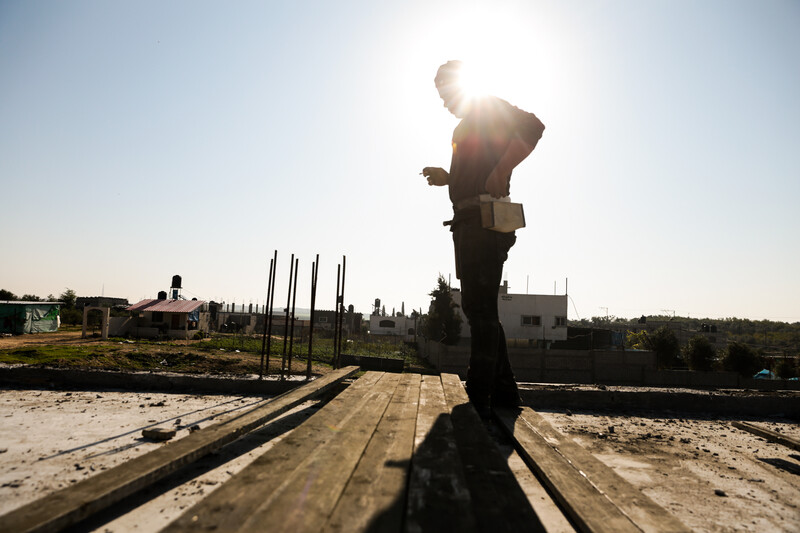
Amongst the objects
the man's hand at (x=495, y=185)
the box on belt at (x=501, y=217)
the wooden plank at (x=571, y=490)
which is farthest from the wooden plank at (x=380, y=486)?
the man's hand at (x=495, y=185)

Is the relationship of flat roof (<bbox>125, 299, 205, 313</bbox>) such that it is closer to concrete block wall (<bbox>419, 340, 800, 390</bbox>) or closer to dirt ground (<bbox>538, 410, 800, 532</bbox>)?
concrete block wall (<bbox>419, 340, 800, 390</bbox>)

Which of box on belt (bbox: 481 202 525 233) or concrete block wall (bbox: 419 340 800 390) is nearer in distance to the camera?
box on belt (bbox: 481 202 525 233)

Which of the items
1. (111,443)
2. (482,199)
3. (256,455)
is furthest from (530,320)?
(111,443)

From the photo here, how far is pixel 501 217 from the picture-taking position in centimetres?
412

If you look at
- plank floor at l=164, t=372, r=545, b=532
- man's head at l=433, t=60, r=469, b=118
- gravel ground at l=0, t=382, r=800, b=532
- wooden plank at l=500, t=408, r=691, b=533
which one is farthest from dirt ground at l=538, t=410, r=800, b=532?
man's head at l=433, t=60, r=469, b=118

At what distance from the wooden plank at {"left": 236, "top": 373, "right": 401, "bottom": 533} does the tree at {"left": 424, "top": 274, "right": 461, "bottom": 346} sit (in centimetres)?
A: 3104

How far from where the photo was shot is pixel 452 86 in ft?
15.2

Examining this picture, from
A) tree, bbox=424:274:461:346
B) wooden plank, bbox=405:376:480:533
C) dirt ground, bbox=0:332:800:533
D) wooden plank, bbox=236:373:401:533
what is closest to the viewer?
wooden plank, bbox=236:373:401:533

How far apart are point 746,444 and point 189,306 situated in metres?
30.4

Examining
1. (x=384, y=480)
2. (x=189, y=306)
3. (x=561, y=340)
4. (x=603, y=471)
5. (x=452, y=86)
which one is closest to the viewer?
(x=384, y=480)

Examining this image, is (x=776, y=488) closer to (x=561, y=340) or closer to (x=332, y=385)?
(x=332, y=385)

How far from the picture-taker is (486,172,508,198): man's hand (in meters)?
4.29

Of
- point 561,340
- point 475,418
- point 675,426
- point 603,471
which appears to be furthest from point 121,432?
point 561,340

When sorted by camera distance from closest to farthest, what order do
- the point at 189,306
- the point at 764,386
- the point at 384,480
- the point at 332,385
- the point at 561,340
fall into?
the point at 384,480 < the point at 332,385 < the point at 764,386 < the point at 189,306 < the point at 561,340
